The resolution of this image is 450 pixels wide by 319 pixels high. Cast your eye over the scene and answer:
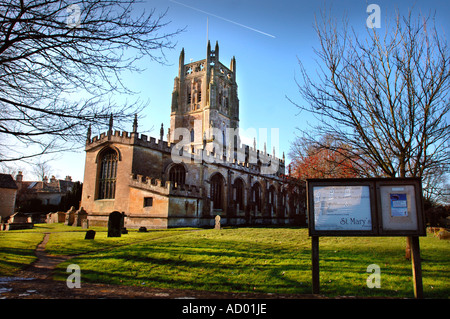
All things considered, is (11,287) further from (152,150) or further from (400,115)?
(152,150)

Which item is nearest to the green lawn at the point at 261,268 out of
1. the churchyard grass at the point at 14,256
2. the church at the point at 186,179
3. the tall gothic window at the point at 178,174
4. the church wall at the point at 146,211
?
the churchyard grass at the point at 14,256

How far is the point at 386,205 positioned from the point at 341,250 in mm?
4078

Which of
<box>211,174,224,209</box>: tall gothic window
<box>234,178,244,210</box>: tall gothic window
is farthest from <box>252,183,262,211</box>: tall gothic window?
<box>211,174,224,209</box>: tall gothic window

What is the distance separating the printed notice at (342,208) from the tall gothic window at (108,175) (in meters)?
20.1

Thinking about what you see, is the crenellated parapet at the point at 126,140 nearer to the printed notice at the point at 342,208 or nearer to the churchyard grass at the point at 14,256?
the churchyard grass at the point at 14,256

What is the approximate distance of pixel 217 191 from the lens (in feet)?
92.7

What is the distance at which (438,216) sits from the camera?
86.8 ft

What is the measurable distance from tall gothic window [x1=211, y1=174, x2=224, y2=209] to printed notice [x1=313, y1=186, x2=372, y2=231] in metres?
23.3

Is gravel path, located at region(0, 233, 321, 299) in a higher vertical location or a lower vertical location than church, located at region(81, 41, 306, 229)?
lower

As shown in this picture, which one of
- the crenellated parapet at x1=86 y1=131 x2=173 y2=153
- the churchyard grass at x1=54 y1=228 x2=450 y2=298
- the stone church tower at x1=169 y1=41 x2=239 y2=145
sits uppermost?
the stone church tower at x1=169 y1=41 x2=239 y2=145

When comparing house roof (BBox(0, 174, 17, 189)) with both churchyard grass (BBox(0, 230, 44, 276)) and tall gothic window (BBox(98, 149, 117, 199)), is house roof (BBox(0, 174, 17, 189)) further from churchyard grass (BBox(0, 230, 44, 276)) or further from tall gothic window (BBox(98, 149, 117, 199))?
churchyard grass (BBox(0, 230, 44, 276))

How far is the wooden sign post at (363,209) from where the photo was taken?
4355mm

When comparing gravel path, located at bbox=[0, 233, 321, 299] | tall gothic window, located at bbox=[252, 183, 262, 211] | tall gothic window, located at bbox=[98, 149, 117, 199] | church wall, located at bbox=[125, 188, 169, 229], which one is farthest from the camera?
tall gothic window, located at bbox=[252, 183, 262, 211]

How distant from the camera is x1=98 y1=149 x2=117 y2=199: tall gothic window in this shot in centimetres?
2199
